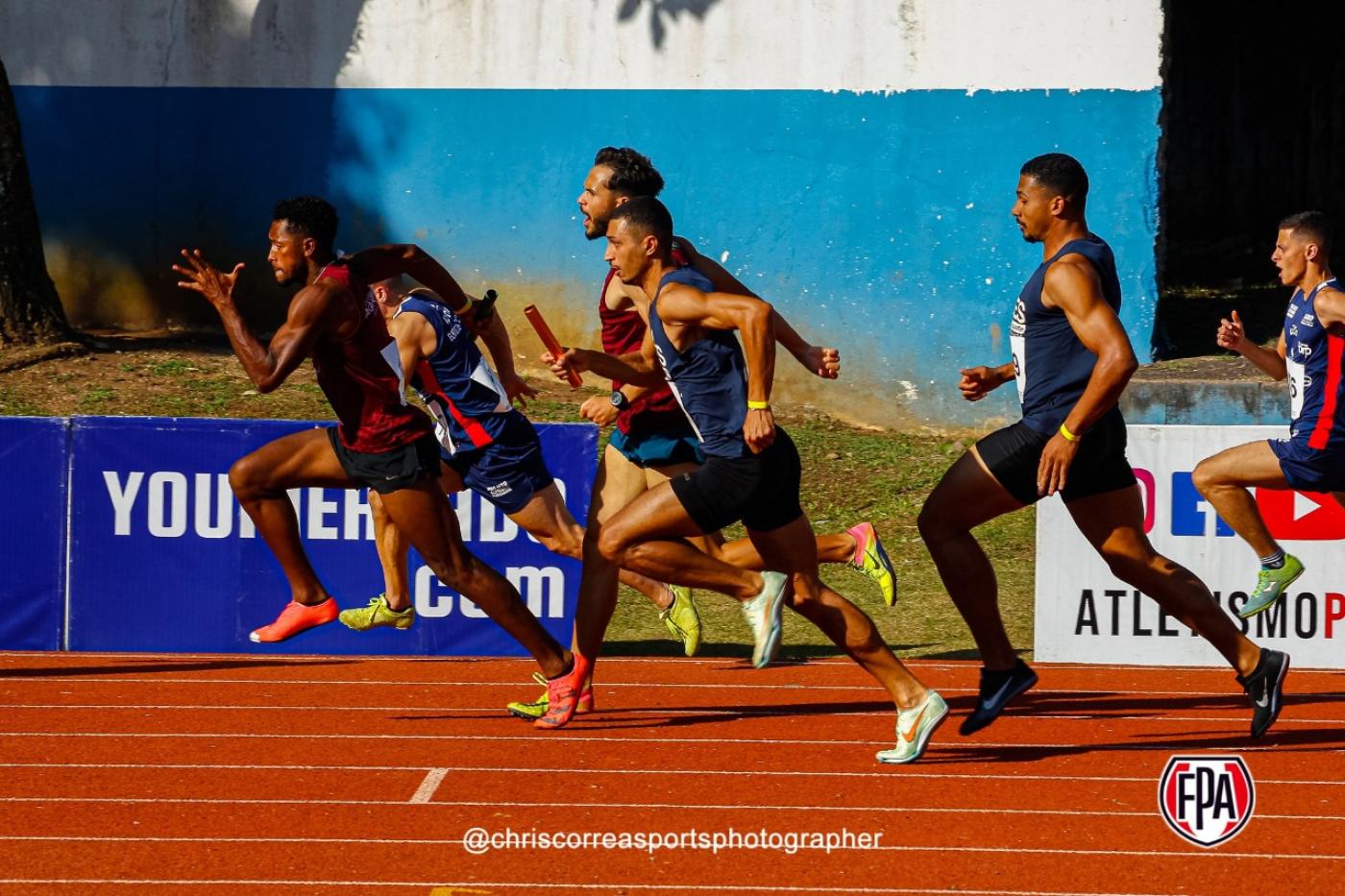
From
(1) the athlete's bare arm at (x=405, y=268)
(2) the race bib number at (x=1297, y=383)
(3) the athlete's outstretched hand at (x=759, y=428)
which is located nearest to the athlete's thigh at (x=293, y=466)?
(1) the athlete's bare arm at (x=405, y=268)

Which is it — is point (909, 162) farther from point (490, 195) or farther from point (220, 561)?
point (220, 561)

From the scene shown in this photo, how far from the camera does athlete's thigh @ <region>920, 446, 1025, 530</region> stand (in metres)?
7.36

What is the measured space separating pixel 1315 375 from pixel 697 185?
7.63 meters

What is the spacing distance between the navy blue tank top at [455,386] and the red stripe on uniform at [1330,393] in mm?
3555

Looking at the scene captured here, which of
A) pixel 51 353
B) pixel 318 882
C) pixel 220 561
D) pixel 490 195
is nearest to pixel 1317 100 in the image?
pixel 490 195

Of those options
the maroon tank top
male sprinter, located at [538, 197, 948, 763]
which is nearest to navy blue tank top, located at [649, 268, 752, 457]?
male sprinter, located at [538, 197, 948, 763]

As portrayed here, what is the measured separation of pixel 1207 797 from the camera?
6.94 metres

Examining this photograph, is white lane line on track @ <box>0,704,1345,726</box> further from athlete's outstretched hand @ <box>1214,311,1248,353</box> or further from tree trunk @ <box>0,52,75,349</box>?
tree trunk @ <box>0,52,75,349</box>

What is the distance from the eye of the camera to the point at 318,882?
6027 mm

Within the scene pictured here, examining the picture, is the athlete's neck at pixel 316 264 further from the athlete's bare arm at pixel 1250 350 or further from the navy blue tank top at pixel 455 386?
the athlete's bare arm at pixel 1250 350

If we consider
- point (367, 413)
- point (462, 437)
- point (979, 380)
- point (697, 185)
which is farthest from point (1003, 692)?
point (697, 185)

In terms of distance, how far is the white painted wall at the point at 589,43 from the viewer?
14.8 meters

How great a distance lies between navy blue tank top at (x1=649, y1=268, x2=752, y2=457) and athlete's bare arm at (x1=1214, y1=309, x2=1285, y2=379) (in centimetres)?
249

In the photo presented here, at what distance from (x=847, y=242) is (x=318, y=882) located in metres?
10.2
